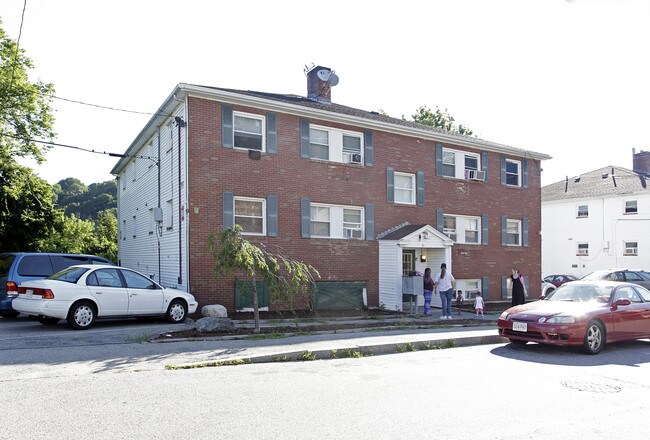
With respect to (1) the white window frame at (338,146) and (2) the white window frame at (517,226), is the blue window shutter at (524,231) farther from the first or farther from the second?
(1) the white window frame at (338,146)

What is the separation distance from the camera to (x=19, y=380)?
670 cm

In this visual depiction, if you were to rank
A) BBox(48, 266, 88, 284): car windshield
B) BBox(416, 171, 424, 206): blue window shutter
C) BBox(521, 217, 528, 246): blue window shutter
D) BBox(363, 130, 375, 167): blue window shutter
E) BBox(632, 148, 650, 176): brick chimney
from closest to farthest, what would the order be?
1. BBox(48, 266, 88, 284): car windshield
2. BBox(363, 130, 375, 167): blue window shutter
3. BBox(416, 171, 424, 206): blue window shutter
4. BBox(521, 217, 528, 246): blue window shutter
5. BBox(632, 148, 650, 176): brick chimney

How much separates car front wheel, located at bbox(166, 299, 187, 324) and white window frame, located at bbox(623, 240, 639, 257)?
3086 cm

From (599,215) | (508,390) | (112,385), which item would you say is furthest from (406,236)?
(599,215)

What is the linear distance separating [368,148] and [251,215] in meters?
5.31

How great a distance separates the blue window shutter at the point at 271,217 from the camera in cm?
1619

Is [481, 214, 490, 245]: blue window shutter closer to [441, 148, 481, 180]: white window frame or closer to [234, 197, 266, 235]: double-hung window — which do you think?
[441, 148, 481, 180]: white window frame

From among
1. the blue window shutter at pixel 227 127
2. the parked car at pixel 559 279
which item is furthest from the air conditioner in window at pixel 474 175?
the blue window shutter at pixel 227 127

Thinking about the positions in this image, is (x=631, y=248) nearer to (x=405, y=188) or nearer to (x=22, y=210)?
(x=405, y=188)

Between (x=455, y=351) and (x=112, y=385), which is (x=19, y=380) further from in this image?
(x=455, y=351)

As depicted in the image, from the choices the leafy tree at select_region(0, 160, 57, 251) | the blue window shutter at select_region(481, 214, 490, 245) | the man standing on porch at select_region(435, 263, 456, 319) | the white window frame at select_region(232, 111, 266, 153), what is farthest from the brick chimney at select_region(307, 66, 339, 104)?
the leafy tree at select_region(0, 160, 57, 251)

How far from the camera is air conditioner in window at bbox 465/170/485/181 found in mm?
21578

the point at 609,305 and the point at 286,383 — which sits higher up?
the point at 609,305

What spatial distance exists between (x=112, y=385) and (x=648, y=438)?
6073mm
